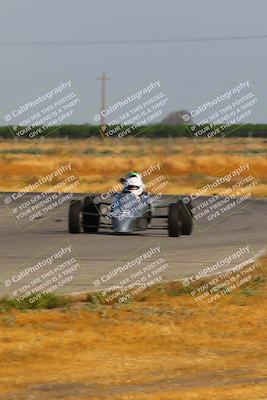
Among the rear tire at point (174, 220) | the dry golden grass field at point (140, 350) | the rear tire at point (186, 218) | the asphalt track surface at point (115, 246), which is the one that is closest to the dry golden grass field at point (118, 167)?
the asphalt track surface at point (115, 246)

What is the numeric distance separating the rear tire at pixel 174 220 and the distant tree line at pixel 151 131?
88.7 metres

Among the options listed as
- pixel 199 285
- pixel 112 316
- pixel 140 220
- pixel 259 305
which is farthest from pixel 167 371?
pixel 140 220

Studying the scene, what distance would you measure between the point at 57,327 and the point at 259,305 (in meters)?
3.05

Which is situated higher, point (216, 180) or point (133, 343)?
point (133, 343)

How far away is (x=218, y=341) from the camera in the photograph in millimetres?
11883

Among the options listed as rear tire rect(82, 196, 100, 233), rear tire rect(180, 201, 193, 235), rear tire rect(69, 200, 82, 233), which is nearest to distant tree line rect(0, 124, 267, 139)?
rear tire rect(82, 196, 100, 233)

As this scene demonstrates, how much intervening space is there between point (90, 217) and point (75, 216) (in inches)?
21.3

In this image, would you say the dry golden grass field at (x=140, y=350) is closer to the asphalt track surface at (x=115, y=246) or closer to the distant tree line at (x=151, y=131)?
the asphalt track surface at (x=115, y=246)

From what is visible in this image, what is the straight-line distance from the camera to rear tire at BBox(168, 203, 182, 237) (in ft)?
77.9

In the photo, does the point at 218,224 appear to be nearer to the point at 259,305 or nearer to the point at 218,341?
the point at 259,305

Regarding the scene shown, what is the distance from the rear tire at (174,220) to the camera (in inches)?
934

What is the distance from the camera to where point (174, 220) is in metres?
24.0

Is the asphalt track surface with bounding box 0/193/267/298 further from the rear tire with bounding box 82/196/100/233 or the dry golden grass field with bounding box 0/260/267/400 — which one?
the dry golden grass field with bounding box 0/260/267/400

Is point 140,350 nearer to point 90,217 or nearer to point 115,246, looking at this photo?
point 115,246
